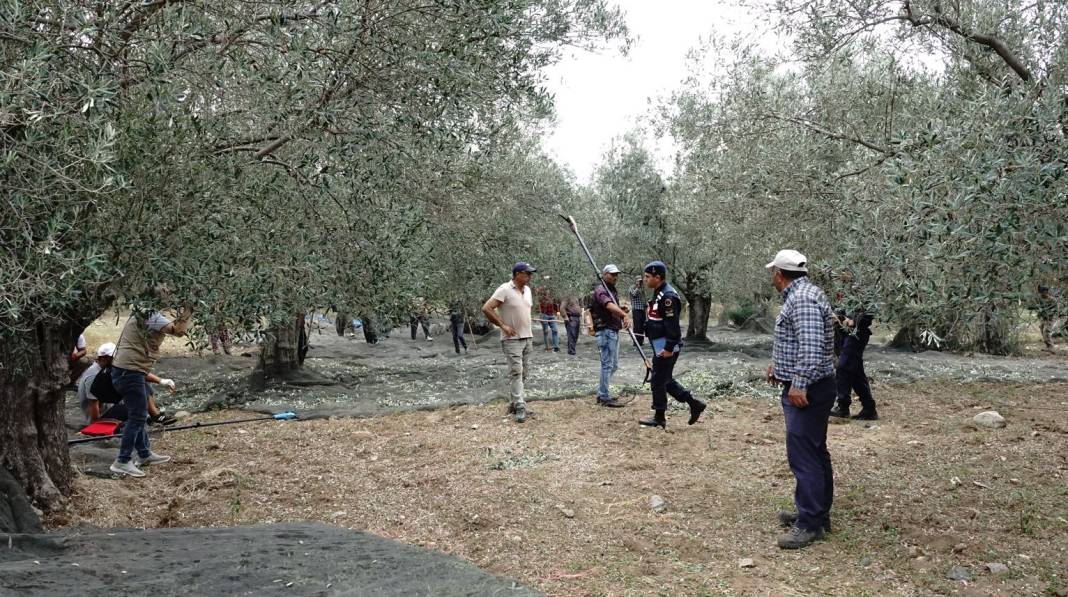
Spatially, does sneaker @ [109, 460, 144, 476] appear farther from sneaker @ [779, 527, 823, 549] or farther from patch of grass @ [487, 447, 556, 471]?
sneaker @ [779, 527, 823, 549]

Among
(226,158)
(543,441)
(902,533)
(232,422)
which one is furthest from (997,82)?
(232,422)

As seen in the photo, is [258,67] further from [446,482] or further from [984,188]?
[984,188]

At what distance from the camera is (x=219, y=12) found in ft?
17.7

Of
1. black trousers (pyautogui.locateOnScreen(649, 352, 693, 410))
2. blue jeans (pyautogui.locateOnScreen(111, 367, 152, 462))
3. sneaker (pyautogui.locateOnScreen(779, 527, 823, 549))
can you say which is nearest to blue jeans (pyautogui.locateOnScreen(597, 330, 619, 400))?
black trousers (pyautogui.locateOnScreen(649, 352, 693, 410))

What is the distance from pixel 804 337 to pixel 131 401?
21.7 feet

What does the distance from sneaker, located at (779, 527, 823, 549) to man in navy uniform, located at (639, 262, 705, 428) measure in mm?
3707

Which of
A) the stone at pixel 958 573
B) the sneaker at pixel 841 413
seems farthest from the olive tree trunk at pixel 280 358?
the stone at pixel 958 573

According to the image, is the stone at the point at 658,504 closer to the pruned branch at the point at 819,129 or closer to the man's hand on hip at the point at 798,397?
the man's hand on hip at the point at 798,397

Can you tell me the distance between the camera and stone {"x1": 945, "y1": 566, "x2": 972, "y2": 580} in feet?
15.3

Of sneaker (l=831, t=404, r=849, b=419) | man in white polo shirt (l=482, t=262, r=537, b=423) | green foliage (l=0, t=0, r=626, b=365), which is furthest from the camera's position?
man in white polo shirt (l=482, t=262, r=537, b=423)

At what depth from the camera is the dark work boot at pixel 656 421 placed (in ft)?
30.8

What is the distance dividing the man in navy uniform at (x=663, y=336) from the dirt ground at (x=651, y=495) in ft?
1.32

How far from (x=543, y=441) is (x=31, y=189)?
20.4 feet

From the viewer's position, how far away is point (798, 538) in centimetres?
535
